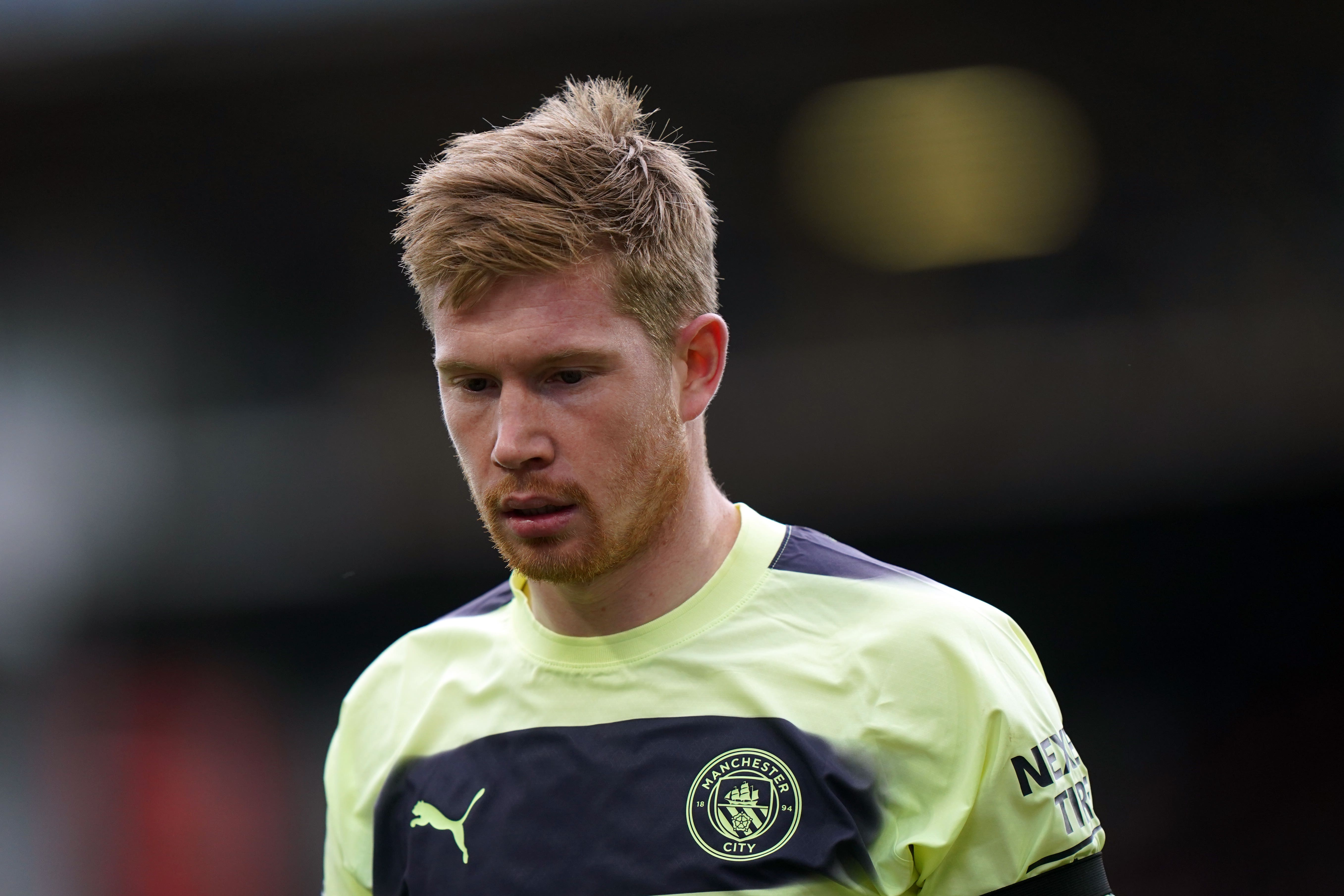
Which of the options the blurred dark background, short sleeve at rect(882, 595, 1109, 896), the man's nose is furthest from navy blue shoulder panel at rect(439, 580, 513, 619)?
the blurred dark background

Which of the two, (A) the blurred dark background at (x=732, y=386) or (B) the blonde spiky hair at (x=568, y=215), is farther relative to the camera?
(A) the blurred dark background at (x=732, y=386)

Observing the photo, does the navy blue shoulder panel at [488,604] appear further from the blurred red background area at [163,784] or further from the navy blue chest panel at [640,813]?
the blurred red background area at [163,784]

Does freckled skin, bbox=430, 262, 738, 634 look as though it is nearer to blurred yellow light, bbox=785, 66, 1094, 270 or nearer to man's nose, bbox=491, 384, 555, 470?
man's nose, bbox=491, 384, 555, 470

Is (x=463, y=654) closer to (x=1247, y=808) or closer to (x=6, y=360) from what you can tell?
(x=1247, y=808)

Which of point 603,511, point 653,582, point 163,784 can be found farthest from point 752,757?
point 163,784

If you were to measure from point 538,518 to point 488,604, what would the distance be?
1.56 feet

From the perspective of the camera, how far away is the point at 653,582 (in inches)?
77.2

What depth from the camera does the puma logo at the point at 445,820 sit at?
1944mm

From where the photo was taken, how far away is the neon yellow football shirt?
5.68 feet

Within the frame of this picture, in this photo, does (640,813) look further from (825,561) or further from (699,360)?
(699,360)

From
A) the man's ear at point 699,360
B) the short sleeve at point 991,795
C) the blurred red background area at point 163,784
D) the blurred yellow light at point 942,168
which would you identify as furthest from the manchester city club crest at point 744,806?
the blurred red background area at point 163,784

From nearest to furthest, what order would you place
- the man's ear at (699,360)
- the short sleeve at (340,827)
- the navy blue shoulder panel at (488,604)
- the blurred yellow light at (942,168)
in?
the man's ear at (699,360), the short sleeve at (340,827), the navy blue shoulder panel at (488,604), the blurred yellow light at (942,168)

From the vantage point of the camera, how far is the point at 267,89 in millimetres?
6293

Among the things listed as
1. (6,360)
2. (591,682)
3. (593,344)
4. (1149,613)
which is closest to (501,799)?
(591,682)
